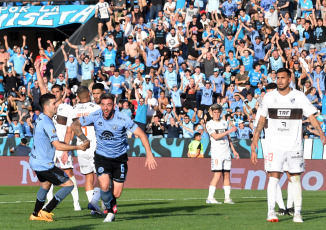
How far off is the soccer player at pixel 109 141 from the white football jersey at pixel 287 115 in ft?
6.87

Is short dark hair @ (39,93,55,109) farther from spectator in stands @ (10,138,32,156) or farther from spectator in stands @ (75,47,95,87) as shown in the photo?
spectator in stands @ (75,47,95,87)

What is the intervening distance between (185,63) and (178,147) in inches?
213

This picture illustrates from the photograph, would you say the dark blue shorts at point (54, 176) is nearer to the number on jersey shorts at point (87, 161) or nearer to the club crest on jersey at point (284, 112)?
the number on jersey shorts at point (87, 161)

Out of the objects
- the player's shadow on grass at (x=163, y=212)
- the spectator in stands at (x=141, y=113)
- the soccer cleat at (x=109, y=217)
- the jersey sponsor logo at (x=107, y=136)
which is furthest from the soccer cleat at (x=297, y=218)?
the spectator in stands at (x=141, y=113)

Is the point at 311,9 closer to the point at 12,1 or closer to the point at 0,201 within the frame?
the point at 12,1

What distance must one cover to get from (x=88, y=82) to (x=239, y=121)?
6.84m

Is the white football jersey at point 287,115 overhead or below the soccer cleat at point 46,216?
overhead

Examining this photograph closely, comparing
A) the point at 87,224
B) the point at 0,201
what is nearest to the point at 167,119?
the point at 0,201

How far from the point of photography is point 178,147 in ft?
84.0

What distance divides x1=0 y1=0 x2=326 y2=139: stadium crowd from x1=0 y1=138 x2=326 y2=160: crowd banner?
962 millimetres

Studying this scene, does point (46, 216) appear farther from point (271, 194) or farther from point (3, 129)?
point (3, 129)

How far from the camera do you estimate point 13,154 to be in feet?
87.6

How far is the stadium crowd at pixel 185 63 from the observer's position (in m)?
27.8

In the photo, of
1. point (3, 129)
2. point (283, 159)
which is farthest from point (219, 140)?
point (3, 129)
